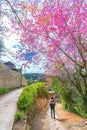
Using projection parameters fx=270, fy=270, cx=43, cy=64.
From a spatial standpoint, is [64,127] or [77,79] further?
[77,79]

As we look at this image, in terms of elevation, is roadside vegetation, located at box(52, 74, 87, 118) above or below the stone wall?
below

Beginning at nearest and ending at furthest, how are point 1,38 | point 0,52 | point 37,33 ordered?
point 1,38, point 0,52, point 37,33

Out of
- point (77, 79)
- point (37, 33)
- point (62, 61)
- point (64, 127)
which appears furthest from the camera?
point (77, 79)

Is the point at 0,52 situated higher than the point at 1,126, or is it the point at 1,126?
the point at 0,52

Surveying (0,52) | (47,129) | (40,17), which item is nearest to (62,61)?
(47,129)

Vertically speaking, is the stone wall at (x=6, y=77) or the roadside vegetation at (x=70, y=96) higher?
the stone wall at (x=6, y=77)

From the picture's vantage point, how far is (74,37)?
9727 millimetres

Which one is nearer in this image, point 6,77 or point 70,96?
point 70,96

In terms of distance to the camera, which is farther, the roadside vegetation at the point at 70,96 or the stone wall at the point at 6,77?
the stone wall at the point at 6,77

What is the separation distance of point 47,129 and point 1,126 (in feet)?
→ 14.4

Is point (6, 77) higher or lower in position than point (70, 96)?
higher

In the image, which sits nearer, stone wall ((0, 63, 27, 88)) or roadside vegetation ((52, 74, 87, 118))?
roadside vegetation ((52, 74, 87, 118))

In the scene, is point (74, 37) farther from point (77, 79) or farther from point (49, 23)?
point (77, 79)

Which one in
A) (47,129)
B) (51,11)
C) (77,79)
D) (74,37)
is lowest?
(47,129)
